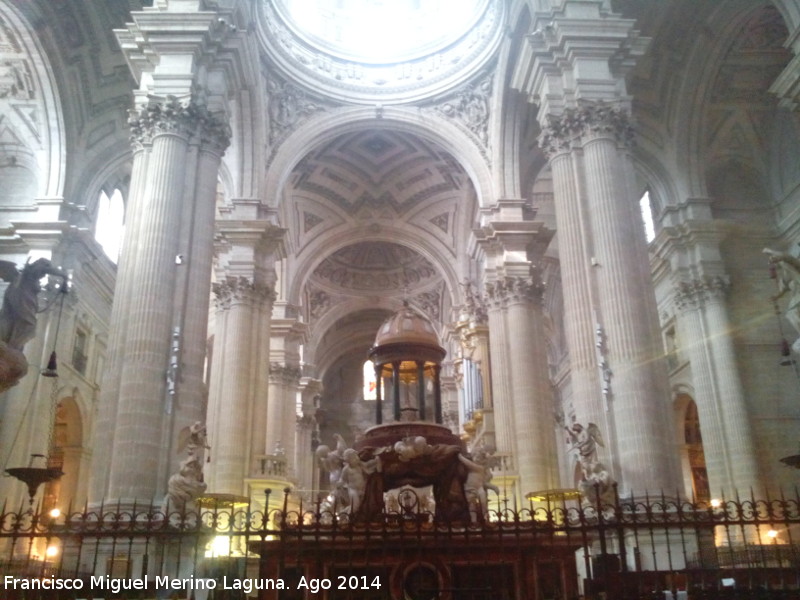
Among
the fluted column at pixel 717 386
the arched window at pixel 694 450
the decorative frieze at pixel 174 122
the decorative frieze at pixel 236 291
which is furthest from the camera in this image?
the arched window at pixel 694 450

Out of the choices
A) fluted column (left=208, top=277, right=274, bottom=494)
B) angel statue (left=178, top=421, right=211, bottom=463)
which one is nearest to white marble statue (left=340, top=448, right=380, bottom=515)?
angel statue (left=178, top=421, right=211, bottom=463)

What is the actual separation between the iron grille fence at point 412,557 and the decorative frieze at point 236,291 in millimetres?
8790

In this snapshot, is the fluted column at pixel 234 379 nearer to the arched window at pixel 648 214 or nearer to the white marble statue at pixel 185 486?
the white marble statue at pixel 185 486

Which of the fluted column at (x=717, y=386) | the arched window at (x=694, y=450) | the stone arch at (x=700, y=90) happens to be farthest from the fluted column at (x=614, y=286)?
the arched window at (x=694, y=450)

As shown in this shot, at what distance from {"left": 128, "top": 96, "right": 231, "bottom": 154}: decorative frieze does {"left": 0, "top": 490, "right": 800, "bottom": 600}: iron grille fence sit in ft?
22.1

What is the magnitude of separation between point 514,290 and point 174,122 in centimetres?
1132

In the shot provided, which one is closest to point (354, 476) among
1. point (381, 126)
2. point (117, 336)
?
point (117, 336)

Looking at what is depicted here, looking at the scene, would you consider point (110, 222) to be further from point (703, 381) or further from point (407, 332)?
point (703, 381)

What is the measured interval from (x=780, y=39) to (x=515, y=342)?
34.6 ft

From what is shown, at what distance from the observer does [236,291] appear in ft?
70.4

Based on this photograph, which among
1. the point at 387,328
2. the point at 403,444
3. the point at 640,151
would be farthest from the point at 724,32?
the point at 403,444

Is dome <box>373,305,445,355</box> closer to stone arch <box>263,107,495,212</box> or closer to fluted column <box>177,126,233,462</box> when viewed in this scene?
fluted column <box>177,126,233,462</box>

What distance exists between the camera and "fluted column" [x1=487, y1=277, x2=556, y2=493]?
19750mm

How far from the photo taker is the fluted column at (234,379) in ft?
63.9
